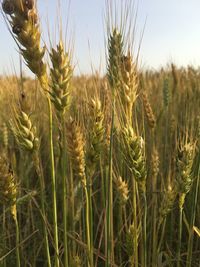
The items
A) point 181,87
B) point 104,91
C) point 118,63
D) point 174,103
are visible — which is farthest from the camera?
point 181,87

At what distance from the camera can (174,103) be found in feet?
11.1

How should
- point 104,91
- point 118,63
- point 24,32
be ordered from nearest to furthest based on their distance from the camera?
1. point 24,32
2. point 118,63
3. point 104,91

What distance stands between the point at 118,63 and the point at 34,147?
0.41 meters

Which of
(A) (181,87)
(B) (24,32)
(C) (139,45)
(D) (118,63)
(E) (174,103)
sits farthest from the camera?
(A) (181,87)

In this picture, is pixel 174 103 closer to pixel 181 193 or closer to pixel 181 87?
pixel 181 87

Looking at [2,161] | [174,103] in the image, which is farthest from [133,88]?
[174,103]

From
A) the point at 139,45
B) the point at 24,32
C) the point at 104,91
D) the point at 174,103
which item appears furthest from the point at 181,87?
the point at 24,32

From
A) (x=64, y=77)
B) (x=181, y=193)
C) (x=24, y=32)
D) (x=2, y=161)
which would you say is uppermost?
(x=24, y=32)

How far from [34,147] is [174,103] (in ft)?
8.46

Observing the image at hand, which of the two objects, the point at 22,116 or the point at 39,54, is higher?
the point at 39,54

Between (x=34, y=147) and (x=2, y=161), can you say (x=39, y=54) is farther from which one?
(x=2, y=161)

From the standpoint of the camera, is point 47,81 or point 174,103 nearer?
point 47,81

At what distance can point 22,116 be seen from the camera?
102cm

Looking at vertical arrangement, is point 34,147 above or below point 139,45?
below
